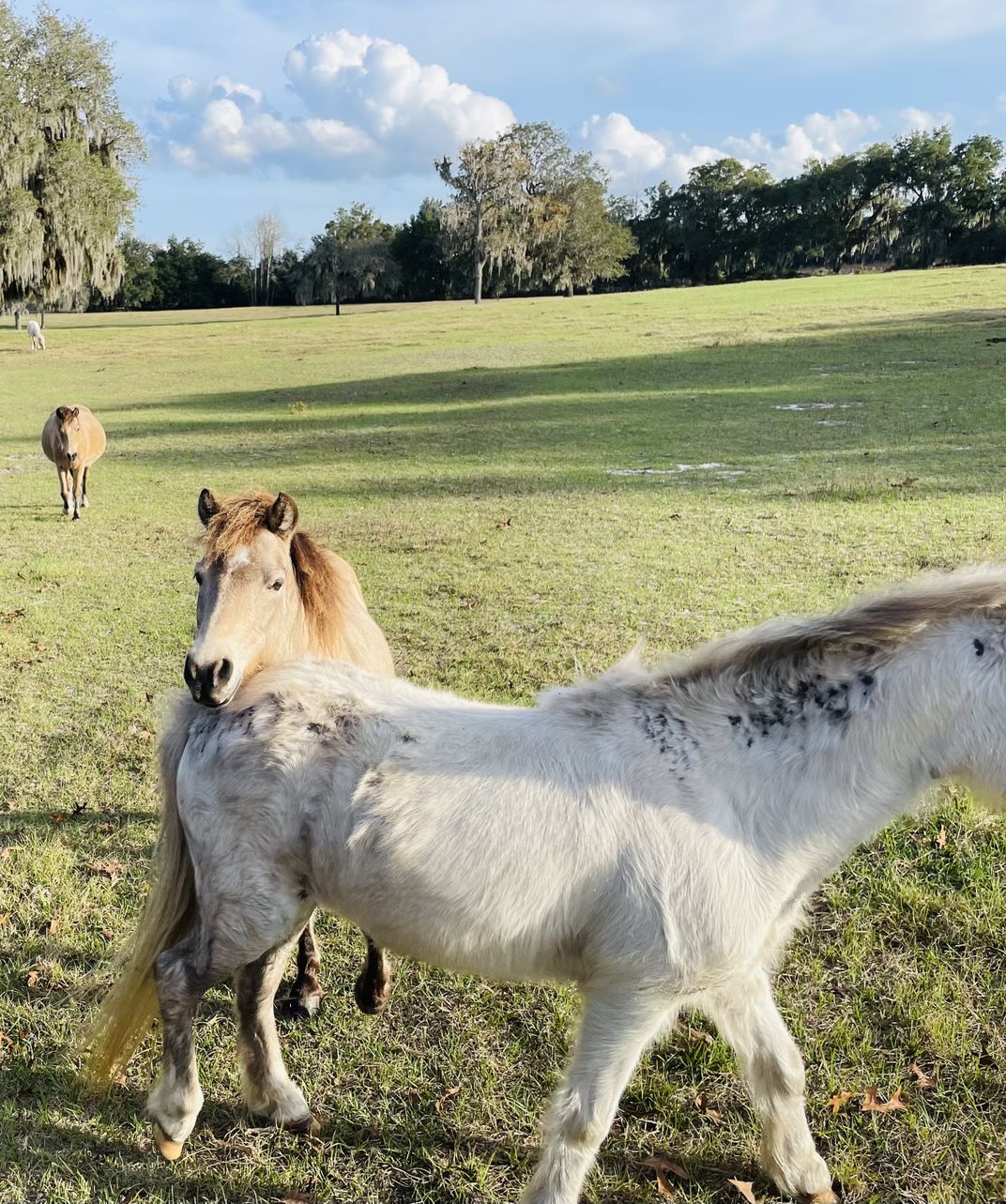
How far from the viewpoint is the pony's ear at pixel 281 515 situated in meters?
3.46

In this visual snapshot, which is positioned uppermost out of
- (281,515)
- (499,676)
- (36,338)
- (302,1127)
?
(36,338)

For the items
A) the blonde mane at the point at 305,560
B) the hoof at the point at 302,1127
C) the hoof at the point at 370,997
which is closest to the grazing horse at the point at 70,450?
the blonde mane at the point at 305,560

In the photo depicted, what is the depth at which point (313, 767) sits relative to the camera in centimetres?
243

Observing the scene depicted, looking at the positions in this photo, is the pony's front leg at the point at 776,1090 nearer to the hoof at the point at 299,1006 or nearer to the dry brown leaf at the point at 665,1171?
the dry brown leaf at the point at 665,1171

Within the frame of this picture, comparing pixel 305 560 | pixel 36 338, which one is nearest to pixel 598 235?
pixel 36 338

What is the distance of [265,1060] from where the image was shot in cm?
279

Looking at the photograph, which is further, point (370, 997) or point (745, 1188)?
point (370, 997)

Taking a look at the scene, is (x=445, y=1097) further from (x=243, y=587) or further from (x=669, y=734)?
(x=243, y=587)

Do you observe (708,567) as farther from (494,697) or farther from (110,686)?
(110,686)

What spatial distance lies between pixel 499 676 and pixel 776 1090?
3699 millimetres

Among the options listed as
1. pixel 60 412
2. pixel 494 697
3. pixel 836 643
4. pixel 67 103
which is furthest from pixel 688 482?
pixel 67 103

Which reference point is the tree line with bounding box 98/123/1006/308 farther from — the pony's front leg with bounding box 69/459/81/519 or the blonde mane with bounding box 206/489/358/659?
the blonde mane with bounding box 206/489/358/659

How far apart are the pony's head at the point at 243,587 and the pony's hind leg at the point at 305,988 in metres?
1.11

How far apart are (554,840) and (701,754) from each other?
0.48 metres
